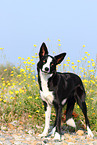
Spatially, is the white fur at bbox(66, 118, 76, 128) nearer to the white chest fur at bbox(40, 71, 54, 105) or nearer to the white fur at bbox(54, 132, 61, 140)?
the white fur at bbox(54, 132, 61, 140)

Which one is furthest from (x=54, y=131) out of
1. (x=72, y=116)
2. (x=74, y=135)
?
(x=72, y=116)

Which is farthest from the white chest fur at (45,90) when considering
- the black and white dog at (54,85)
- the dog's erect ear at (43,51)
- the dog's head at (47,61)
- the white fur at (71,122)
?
the white fur at (71,122)

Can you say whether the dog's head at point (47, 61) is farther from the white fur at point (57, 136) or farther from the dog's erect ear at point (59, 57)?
the white fur at point (57, 136)

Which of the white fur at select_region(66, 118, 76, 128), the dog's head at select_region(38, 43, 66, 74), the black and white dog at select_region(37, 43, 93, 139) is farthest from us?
the white fur at select_region(66, 118, 76, 128)

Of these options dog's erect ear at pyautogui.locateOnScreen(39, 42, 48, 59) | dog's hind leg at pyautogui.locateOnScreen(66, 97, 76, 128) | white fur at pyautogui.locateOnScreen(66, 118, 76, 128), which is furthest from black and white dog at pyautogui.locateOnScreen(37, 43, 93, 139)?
white fur at pyautogui.locateOnScreen(66, 118, 76, 128)

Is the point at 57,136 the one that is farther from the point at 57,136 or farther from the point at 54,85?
the point at 54,85

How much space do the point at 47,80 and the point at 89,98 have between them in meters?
2.14

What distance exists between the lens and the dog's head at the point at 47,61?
4.24 meters

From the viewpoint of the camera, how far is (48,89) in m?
4.53

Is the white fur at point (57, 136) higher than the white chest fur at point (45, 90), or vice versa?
the white chest fur at point (45, 90)

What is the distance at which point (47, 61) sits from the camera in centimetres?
431

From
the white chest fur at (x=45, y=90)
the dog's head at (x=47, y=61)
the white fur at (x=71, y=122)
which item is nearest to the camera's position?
the dog's head at (x=47, y=61)

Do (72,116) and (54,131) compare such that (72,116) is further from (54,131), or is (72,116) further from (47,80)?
(47,80)

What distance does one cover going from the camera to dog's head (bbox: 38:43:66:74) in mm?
4242
